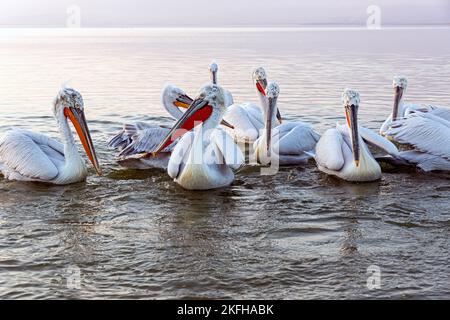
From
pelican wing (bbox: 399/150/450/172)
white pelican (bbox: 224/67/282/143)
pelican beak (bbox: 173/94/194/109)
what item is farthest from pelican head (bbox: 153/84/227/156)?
pelican wing (bbox: 399/150/450/172)

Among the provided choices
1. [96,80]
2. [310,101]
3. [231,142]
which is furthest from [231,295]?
[96,80]

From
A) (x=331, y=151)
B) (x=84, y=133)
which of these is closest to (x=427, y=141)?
(x=331, y=151)

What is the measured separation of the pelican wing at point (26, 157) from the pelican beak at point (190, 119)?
0.90 meters

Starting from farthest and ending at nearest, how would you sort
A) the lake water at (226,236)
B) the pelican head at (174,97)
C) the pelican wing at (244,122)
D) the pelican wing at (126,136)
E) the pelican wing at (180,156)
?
the pelican wing at (244,122) < the pelican head at (174,97) < the pelican wing at (126,136) < the pelican wing at (180,156) < the lake water at (226,236)

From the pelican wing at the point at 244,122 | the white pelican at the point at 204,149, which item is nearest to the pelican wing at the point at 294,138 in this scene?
the white pelican at the point at 204,149

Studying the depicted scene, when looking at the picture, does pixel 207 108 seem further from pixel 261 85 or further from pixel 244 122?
pixel 261 85

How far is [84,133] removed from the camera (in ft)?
20.9

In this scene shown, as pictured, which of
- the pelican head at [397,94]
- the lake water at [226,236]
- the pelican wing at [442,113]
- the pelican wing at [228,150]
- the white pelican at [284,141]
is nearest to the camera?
the lake water at [226,236]

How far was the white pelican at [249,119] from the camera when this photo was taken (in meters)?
8.06

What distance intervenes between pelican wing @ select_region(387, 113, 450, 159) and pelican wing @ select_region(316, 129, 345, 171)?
24.8 inches

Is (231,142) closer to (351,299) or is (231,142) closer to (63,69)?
(351,299)

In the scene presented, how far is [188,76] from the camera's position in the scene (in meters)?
14.4

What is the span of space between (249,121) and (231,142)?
200 cm

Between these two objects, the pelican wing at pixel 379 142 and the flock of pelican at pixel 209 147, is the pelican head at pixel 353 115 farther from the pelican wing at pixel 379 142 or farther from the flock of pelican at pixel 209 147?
the pelican wing at pixel 379 142
